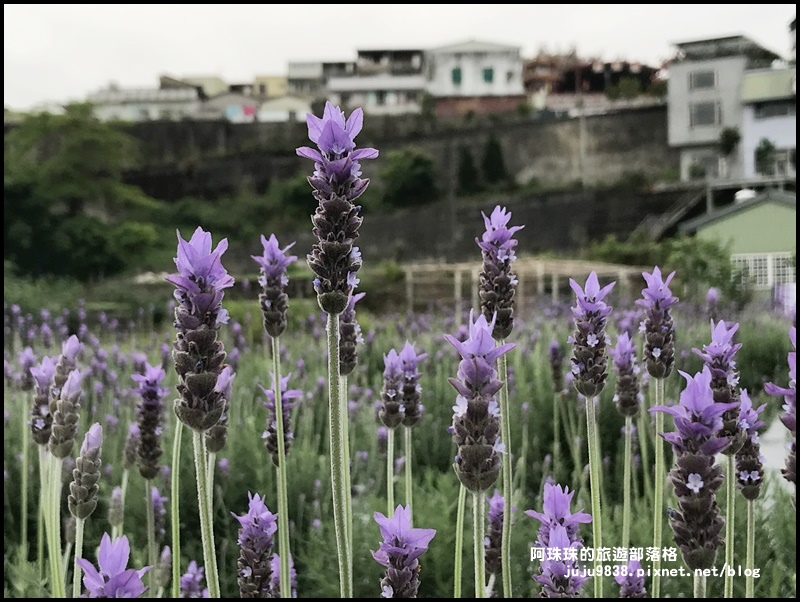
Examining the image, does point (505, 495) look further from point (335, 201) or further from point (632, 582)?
point (335, 201)

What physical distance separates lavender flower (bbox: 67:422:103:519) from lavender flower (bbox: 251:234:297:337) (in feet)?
0.79

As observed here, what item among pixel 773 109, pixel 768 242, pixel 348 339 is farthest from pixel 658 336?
pixel 773 109

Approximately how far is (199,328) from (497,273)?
1.35 feet

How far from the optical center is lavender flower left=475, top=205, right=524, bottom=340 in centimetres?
95

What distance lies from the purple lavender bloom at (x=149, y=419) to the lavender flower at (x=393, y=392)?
343mm

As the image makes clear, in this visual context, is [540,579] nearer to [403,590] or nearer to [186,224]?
[403,590]

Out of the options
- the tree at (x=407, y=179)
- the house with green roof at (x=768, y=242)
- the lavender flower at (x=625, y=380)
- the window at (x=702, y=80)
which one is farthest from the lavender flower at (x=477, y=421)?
the tree at (x=407, y=179)

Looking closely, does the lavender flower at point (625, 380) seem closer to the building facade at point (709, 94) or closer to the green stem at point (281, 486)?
the green stem at point (281, 486)

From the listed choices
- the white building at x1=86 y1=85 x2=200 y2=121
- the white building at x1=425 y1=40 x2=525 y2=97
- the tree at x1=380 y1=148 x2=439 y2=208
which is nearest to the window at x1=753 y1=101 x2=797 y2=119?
the tree at x1=380 y1=148 x2=439 y2=208

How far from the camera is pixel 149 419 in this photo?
1.14m

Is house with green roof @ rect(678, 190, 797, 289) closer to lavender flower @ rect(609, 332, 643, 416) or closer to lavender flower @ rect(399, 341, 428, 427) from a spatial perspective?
lavender flower @ rect(609, 332, 643, 416)

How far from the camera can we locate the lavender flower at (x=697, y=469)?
66 centimetres

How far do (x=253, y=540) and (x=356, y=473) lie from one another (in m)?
1.46

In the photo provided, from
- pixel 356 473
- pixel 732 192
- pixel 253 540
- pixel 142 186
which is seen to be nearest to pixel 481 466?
pixel 253 540
